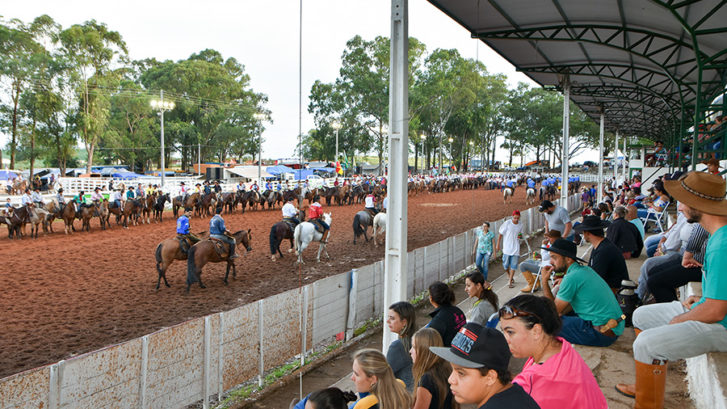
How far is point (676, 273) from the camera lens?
196 inches

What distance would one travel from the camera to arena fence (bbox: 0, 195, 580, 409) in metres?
4.34

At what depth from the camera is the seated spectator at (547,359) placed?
8.51 feet

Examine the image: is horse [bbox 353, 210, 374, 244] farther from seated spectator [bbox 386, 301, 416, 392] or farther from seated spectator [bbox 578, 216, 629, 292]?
seated spectator [bbox 386, 301, 416, 392]

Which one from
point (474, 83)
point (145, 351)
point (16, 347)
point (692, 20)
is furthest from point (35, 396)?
point (474, 83)

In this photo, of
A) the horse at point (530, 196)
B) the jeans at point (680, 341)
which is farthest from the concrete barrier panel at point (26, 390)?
the horse at point (530, 196)

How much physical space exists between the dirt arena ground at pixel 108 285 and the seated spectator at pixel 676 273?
23.8 feet

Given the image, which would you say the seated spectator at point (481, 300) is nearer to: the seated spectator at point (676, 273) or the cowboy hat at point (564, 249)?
the cowboy hat at point (564, 249)

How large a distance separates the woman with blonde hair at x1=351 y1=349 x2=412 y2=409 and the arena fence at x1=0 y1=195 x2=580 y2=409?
289 centimetres

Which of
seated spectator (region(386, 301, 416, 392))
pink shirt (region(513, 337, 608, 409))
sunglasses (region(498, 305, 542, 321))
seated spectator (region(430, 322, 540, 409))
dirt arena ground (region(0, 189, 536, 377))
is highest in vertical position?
sunglasses (region(498, 305, 542, 321))

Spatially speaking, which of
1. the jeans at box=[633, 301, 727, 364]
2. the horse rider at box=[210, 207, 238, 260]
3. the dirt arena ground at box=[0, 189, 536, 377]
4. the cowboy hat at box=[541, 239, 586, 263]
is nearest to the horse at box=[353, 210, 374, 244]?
the dirt arena ground at box=[0, 189, 536, 377]

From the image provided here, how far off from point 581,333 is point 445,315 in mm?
1358

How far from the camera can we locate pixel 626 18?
364 inches

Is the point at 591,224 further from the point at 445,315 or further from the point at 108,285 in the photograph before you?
the point at 108,285

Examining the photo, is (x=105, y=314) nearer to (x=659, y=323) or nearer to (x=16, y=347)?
(x=16, y=347)
